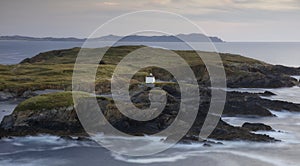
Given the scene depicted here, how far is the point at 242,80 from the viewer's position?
80.2 metres

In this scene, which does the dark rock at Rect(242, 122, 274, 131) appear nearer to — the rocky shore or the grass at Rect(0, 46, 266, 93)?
the rocky shore

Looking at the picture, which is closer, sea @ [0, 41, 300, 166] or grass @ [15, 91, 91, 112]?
sea @ [0, 41, 300, 166]

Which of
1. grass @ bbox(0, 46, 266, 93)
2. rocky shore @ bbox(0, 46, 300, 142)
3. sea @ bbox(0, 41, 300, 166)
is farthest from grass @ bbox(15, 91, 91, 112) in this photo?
grass @ bbox(0, 46, 266, 93)

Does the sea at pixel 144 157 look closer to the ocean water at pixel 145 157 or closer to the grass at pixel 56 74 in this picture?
the ocean water at pixel 145 157

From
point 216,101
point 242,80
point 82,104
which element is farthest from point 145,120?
point 242,80

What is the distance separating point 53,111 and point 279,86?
53.0 m

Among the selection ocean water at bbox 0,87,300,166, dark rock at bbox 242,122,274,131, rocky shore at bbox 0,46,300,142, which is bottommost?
ocean water at bbox 0,87,300,166

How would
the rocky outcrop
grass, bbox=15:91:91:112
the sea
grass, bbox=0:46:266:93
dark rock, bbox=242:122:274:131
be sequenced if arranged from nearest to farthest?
the sea
the rocky outcrop
grass, bbox=15:91:91:112
dark rock, bbox=242:122:274:131
grass, bbox=0:46:266:93

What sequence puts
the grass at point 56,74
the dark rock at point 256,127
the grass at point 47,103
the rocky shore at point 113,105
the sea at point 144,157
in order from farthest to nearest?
the grass at point 56,74 < the dark rock at point 256,127 < the grass at point 47,103 < the rocky shore at point 113,105 < the sea at point 144,157

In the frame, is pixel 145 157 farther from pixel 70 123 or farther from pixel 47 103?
pixel 47 103

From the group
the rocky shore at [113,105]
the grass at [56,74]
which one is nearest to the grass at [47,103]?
the rocky shore at [113,105]

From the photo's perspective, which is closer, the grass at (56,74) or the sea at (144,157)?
the sea at (144,157)

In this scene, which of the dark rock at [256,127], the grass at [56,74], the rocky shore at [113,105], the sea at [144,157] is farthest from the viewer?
the grass at [56,74]

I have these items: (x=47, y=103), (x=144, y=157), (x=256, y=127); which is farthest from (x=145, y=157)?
(x=256, y=127)
